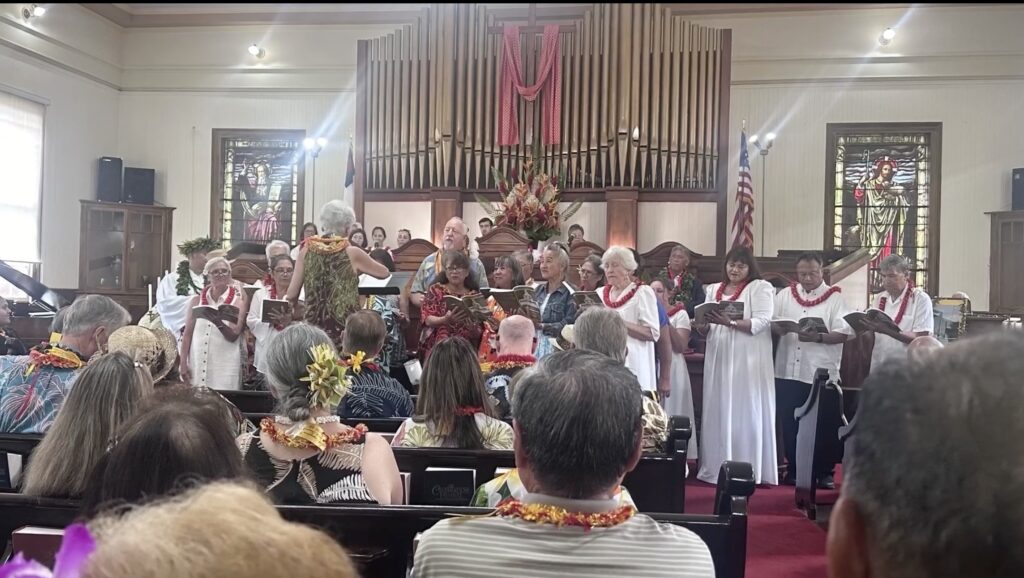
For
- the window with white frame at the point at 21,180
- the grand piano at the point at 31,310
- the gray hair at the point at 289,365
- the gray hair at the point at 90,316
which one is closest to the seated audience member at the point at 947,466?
the gray hair at the point at 289,365

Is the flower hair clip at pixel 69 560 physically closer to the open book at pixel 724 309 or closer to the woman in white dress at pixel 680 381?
the open book at pixel 724 309

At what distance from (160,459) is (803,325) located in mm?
4725

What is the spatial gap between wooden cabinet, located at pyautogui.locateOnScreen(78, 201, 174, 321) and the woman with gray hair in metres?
7.02

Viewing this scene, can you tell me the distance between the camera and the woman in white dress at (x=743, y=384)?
5297mm

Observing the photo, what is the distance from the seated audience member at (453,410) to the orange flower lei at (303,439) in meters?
0.53

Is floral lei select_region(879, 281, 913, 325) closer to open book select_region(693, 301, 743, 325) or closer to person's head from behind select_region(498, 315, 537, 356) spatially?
open book select_region(693, 301, 743, 325)

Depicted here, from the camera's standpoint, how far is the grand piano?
24.1ft

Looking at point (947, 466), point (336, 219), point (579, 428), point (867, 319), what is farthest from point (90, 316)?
point (867, 319)

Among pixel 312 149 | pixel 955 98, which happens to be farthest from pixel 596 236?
pixel 955 98

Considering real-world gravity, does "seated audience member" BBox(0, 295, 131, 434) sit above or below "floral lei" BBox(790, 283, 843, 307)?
below

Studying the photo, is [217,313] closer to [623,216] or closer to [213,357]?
[213,357]

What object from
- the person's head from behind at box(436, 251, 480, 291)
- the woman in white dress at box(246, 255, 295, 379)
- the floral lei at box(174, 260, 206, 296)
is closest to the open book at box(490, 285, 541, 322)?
the person's head from behind at box(436, 251, 480, 291)

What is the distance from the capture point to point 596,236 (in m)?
10.4

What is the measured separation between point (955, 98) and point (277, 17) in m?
9.28
